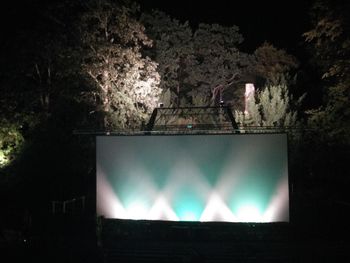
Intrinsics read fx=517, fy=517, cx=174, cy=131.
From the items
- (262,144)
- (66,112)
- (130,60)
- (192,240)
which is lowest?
(192,240)

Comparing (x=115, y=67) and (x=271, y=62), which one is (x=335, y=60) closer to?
(x=115, y=67)

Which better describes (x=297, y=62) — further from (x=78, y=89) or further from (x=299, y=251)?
(x=299, y=251)

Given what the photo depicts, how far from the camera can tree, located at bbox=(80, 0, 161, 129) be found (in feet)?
50.3

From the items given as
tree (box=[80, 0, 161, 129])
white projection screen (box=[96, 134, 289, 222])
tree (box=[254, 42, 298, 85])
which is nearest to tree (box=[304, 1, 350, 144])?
white projection screen (box=[96, 134, 289, 222])

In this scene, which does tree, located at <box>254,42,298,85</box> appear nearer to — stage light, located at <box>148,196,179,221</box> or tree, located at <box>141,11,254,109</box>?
tree, located at <box>141,11,254,109</box>

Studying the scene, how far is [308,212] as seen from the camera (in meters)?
11.7

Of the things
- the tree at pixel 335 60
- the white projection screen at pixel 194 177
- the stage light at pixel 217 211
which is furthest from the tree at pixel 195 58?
the stage light at pixel 217 211

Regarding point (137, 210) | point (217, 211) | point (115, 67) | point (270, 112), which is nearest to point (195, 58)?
point (270, 112)

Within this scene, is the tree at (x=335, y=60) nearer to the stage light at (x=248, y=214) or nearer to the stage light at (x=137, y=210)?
the stage light at (x=248, y=214)

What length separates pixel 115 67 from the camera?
15797 mm

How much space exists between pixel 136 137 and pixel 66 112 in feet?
21.4

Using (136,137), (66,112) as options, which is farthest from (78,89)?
(136,137)

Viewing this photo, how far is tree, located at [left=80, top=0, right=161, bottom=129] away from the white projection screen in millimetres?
5003

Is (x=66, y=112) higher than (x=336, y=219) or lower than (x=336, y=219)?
higher
